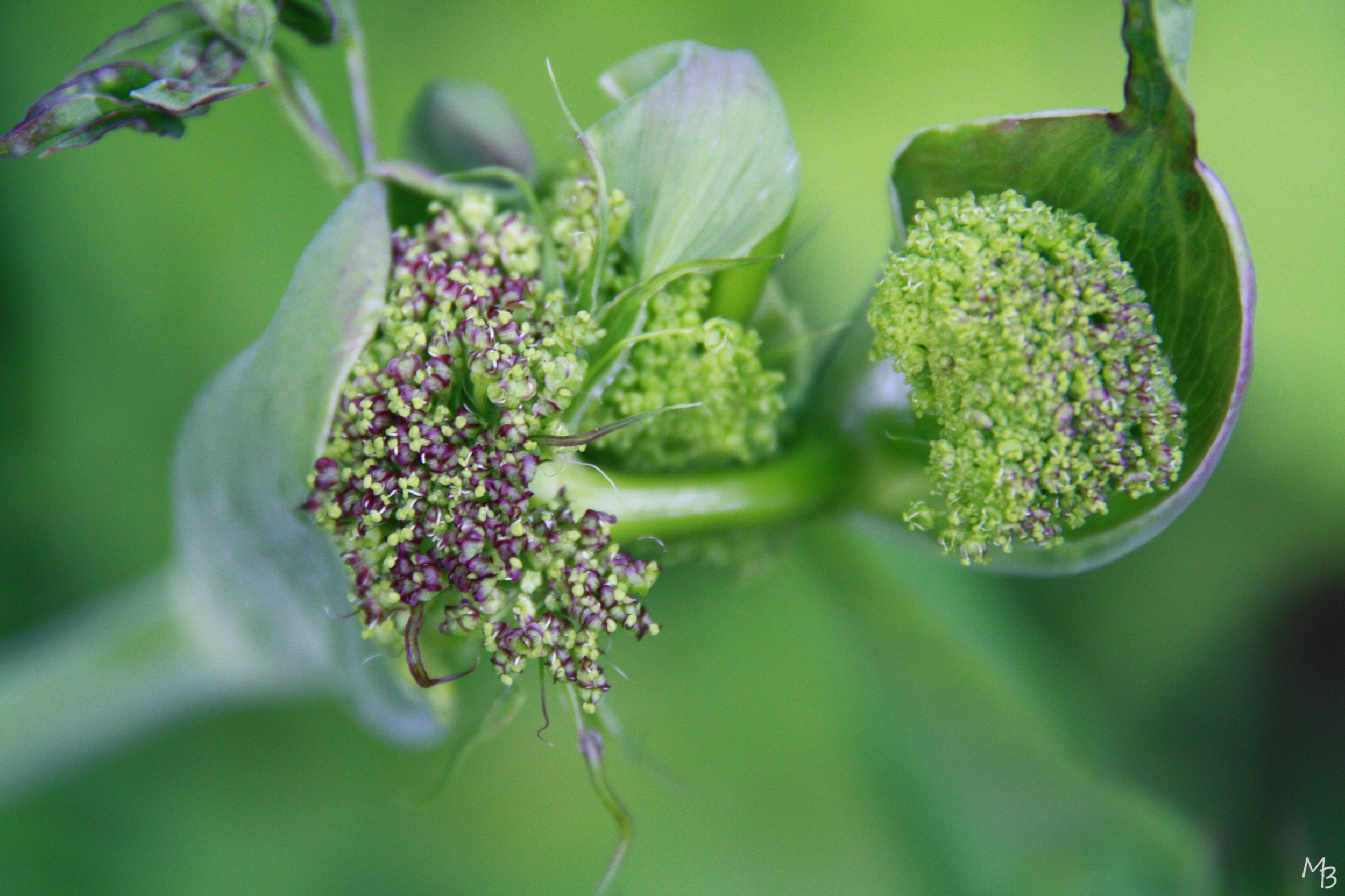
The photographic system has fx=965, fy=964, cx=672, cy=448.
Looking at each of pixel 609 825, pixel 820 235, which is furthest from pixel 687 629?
pixel 820 235

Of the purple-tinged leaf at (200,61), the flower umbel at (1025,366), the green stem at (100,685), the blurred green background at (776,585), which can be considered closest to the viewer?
the flower umbel at (1025,366)

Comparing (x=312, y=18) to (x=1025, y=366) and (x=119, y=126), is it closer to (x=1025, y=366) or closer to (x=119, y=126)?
(x=119, y=126)

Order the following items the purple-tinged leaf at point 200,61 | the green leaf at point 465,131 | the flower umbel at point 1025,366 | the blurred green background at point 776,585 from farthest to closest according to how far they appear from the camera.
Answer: the blurred green background at point 776,585 < the green leaf at point 465,131 < the purple-tinged leaf at point 200,61 < the flower umbel at point 1025,366

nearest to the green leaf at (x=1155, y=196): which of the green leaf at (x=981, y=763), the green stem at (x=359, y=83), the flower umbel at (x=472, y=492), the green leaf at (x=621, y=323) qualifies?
the green leaf at (x=621, y=323)

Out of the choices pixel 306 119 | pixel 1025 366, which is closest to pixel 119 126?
pixel 306 119

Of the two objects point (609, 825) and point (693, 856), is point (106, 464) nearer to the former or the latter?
point (609, 825)

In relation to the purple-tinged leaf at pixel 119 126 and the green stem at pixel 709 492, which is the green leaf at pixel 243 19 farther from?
the green stem at pixel 709 492
